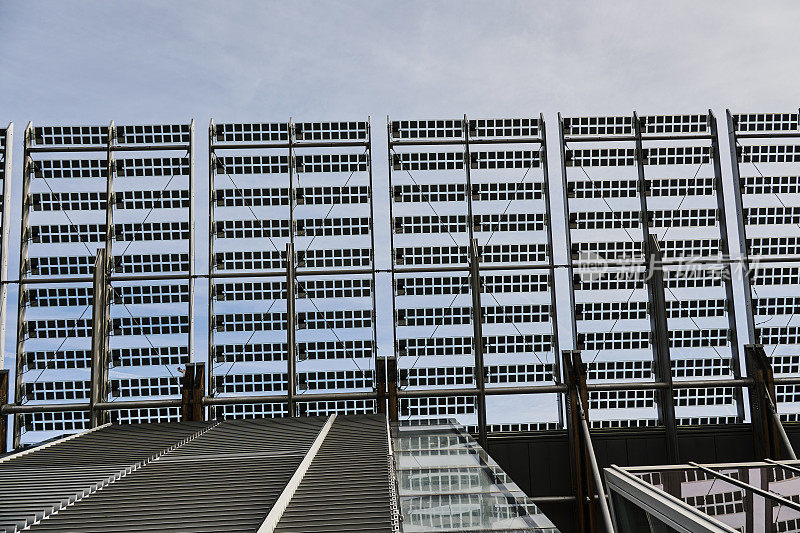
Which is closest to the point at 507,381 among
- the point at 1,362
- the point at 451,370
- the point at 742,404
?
the point at 451,370

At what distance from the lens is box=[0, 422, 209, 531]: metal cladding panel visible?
37.1 feet

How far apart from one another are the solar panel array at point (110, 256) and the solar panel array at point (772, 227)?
703 inches

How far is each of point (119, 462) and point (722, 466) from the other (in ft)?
37.9

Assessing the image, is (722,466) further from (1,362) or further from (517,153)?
(1,362)

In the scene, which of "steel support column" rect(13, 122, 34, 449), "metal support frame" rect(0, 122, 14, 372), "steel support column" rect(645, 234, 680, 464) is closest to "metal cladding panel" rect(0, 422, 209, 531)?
"steel support column" rect(13, 122, 34, 449)

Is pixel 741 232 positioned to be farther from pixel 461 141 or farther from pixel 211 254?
pixel 211 254

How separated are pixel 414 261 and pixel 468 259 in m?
1.71

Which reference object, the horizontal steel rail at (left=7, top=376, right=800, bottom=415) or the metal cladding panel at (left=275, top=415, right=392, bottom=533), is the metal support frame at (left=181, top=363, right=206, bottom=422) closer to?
the horizontal steel rail at (left=7, top=376, right=800, bottom=415)

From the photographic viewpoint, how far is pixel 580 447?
21.5 m

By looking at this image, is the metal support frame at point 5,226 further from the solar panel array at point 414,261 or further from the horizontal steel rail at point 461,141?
the horizontal steel rail at point 461,141

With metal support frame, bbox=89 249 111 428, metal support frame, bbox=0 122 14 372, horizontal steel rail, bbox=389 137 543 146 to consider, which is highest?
horizontal steel rail, bbox=389 137 543 146

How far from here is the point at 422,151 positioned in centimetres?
2491

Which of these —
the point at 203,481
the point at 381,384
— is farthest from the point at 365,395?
the point at 203,481

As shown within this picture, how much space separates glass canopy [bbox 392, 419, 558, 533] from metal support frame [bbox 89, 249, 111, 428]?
1118 cm
